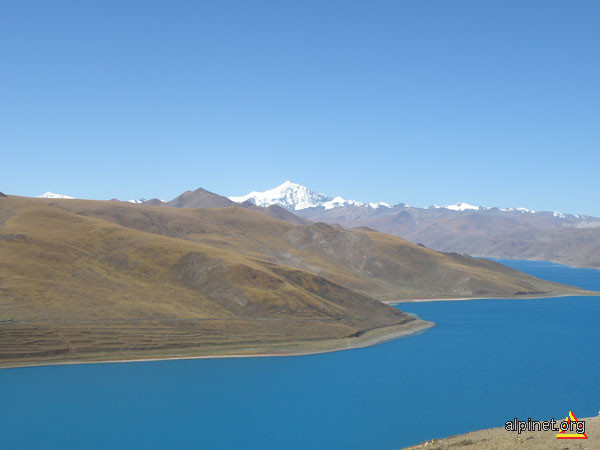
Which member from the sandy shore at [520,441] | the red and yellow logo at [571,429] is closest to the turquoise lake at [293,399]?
the sandy shore at [520,441]

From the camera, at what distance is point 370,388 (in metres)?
99.9

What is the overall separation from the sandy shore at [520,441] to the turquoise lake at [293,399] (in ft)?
72.6

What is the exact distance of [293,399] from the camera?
9300 cm

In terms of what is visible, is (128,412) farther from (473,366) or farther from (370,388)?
(473,366)

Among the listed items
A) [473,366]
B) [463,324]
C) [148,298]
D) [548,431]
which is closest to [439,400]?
[473,366]

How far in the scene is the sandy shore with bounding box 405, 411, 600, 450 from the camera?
41500 millimetres

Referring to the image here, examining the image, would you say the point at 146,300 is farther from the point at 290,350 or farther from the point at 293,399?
the point at 293,399

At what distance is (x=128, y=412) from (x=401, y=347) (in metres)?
80.6

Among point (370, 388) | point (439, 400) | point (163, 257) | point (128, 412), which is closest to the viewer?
point (128, 412)

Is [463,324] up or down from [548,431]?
down

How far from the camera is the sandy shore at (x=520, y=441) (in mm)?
41500

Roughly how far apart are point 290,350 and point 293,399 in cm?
3827

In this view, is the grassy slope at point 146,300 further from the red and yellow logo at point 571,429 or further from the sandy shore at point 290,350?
the red and yellow logo at point 571,429

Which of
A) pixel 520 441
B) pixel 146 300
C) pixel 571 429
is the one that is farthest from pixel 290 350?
pixel 520 441
